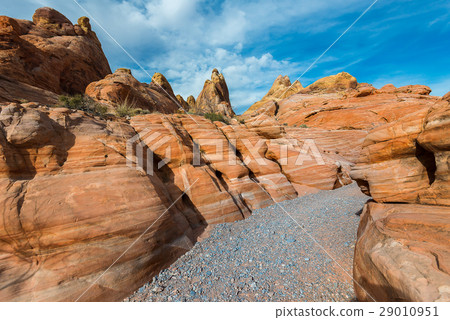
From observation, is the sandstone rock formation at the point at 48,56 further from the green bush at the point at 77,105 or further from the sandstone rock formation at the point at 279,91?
the sandstone rock formation at the point at 279,91

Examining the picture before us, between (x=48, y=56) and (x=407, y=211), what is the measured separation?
28.0 m

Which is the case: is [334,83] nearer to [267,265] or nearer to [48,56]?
[267,265]

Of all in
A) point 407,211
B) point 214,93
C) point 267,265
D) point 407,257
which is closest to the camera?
point 407,257

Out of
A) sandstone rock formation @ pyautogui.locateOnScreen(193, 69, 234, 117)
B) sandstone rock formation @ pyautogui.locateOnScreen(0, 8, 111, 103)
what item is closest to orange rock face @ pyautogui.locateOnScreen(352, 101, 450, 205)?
sandstone rock formation @ pyautogui.locateOnScreen(0, 8, 111, 103)

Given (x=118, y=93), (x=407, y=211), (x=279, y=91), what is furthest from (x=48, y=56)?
(x=279, y=91)

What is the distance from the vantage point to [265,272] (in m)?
3.93

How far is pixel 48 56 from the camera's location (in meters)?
17.0

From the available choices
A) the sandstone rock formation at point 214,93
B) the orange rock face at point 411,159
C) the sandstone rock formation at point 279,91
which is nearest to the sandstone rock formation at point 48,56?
the orange rock face at point 411,159

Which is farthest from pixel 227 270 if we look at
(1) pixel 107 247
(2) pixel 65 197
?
(2) pixel 65 197

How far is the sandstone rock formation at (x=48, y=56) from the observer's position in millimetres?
12750

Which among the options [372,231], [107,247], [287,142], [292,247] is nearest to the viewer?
[372,231]

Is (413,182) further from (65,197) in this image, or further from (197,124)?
(197,124)

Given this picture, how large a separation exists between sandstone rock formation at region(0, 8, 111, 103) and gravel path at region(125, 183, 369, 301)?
10289 millimetres

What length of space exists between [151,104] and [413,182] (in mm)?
20561
